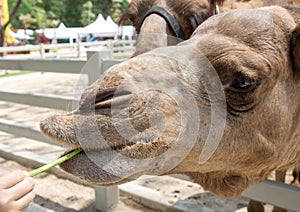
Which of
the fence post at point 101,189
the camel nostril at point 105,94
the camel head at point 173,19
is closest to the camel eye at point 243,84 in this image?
the camel nostril at point 105,94

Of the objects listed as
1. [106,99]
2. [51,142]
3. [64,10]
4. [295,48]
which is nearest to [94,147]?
[106,99]

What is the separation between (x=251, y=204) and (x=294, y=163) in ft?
5.02

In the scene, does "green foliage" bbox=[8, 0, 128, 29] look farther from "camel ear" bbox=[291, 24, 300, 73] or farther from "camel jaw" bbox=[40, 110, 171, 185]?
"camel jaw" bbox=[40, 110, 171, 185]

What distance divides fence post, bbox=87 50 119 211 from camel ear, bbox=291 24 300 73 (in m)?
2.38

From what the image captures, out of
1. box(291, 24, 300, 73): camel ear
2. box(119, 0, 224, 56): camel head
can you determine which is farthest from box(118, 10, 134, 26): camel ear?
box(291, 24, 300, 73): camel ear

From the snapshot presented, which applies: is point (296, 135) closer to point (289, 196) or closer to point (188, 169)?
point (188, 169)

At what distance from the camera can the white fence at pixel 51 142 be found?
3.10 m

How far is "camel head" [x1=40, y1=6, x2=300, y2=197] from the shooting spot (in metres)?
1.88

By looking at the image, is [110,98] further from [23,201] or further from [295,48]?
[295,48]

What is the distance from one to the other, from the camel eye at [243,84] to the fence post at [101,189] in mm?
2378

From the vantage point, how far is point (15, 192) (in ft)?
5.61

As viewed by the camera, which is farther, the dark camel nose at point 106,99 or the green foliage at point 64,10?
the green foliage at point 64,10

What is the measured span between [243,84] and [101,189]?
283cm

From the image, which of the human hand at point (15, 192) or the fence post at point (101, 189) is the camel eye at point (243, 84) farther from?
the fence post at point (101, 189)
